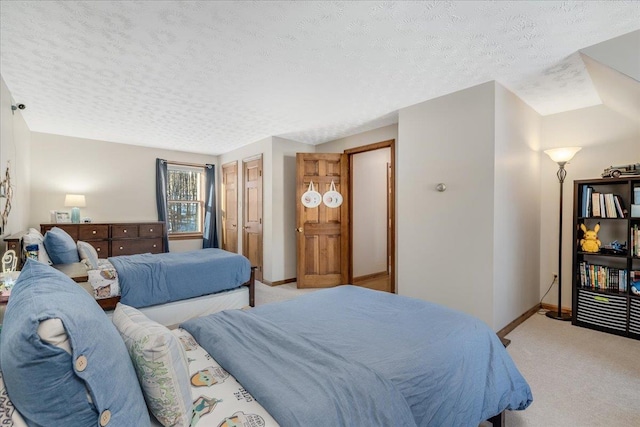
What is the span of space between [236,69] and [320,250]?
3.07 m

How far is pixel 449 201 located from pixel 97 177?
5800mm

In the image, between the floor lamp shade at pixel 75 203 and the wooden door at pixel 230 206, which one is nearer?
the floor lamp shade at pixel 75 203

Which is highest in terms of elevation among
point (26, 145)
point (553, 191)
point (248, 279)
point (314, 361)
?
point (26, 145)

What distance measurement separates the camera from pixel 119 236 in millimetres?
5242

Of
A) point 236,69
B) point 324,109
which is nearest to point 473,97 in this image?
point 324,109

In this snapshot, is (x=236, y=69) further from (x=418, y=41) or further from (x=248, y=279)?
(x=248, y=279)

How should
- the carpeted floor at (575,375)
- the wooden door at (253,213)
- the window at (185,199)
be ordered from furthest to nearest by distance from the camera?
the window at (185,199) < the wooden door at (253,213) < the carpeted floor at (575,375)

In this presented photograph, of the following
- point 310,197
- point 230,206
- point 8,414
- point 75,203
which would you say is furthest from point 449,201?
point 75,203

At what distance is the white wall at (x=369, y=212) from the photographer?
213 inches

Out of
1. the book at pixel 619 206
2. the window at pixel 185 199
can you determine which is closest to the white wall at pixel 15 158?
the window at pixel 185 199

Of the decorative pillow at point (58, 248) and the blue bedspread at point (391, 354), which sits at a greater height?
the decorative pillow at point (58, 248)

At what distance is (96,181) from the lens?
551 cm

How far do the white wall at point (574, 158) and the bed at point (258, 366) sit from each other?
2783mm

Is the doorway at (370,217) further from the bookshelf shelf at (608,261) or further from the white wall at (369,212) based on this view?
the bookshelf shelf at (608,261)
